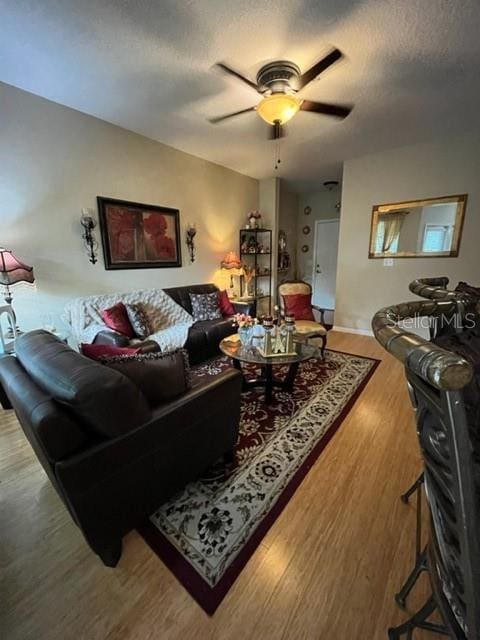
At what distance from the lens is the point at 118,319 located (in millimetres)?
2852

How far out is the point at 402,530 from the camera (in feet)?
4.28

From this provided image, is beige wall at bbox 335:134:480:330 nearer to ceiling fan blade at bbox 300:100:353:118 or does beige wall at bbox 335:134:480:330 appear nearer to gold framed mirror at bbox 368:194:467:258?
gold framed mirror at bbox 368:194:467:258

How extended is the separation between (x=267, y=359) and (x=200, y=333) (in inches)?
47.3

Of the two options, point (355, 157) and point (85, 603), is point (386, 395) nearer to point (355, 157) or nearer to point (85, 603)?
point (85, 603)

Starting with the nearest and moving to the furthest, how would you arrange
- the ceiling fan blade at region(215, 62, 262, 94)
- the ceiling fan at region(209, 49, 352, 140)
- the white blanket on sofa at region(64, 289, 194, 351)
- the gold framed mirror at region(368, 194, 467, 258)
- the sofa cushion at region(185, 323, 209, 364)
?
the ceiling fan blade at region(215, 62, 262, 94)
the ceiling fan at region(209, 49, 352, 140)
the white blanket on sofa at region(64, 289, 194, 351)
the sofa cushion at region(185, 323, 209, 364)
the gold framed mirror at region(368, 194, 467, 258)

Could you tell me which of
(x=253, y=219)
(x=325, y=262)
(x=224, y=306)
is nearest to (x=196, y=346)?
(x=224, y=306)

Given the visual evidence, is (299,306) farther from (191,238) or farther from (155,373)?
(155,373)

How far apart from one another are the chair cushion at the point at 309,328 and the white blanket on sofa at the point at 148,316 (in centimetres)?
136

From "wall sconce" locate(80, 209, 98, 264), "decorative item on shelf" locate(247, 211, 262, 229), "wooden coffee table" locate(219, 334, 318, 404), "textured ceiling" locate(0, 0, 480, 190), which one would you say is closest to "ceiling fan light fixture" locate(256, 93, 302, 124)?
"textured ceiling" locate(0, 0, 480, 190)

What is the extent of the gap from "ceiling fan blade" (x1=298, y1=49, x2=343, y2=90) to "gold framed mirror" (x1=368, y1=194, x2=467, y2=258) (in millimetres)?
2603

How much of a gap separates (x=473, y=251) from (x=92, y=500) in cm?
450

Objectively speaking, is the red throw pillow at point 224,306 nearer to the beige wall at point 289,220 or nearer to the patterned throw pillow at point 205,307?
the patterned throw pillow at point 205,307

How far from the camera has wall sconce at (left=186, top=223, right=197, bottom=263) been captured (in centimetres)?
404

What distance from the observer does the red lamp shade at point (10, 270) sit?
2180mm
